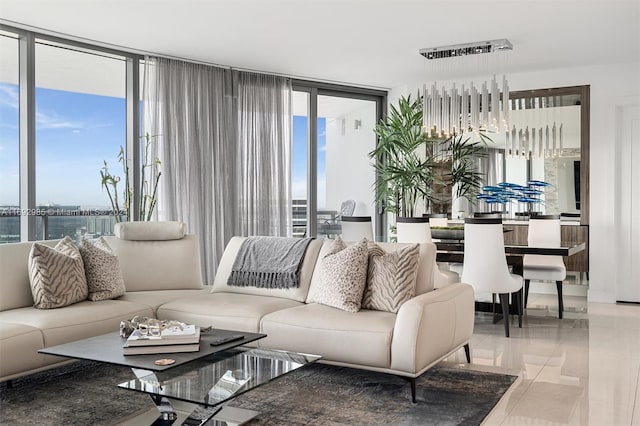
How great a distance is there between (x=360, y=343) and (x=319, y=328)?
0.28 metres

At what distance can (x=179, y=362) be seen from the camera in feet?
9.07

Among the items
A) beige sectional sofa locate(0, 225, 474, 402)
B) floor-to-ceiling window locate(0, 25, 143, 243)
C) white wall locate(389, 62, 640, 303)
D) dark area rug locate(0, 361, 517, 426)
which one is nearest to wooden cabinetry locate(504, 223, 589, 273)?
white wall locate(389, 62, 640, 303)

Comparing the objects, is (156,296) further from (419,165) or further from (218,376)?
(419,165)

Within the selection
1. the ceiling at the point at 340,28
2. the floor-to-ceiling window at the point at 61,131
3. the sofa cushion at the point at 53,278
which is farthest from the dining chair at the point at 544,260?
the floor-to-ceiling window at the point at 61,131

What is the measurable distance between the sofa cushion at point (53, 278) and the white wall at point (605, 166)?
18.6 feet

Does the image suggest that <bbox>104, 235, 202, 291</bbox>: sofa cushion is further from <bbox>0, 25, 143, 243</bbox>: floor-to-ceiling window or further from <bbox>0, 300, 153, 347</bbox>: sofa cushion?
<bbox>0, 25, 143, 243</bbox>: floor-to-ceiling window

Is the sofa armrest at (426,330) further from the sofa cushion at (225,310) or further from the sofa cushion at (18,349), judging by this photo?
the sofa cushion at (18,349)

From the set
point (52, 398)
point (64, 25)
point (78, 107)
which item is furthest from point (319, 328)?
point (78, 107)

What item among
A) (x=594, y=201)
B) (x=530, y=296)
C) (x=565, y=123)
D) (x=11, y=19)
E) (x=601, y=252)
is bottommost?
(x=530, y=296)

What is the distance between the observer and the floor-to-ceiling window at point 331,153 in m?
8.14

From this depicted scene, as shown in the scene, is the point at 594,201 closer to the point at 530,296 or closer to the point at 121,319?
the point at 530,296

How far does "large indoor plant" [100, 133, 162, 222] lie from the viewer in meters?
6.39

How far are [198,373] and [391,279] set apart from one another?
1434 millimetres

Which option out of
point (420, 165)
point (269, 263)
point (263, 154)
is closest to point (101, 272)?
point (269, 263)
